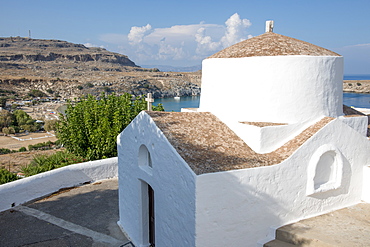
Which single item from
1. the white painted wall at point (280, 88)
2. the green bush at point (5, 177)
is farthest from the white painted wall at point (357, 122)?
the green bush at point (5, 177)

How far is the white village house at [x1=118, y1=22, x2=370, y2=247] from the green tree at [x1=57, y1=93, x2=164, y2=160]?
4.68 meters

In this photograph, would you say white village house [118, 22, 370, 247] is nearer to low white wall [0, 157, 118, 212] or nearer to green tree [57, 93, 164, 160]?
low white wall [0, 157, 118, 212]

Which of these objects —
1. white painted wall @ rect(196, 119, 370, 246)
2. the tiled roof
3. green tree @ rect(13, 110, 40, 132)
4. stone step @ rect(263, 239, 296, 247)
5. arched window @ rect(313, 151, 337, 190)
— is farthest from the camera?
green tree @ rect(13, 110, 40, 132)

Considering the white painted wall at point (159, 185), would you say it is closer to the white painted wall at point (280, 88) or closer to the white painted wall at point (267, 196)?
the white painted wall at point (267, 196)

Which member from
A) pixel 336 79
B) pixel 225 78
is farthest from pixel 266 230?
pixel 336 79

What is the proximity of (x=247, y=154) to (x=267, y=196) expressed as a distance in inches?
34.5

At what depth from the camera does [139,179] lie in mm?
6852

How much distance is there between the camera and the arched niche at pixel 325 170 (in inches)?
238

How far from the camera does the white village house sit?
5.18 metres

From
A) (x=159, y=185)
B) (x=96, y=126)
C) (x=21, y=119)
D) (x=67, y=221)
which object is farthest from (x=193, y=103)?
(x=159, y=185)

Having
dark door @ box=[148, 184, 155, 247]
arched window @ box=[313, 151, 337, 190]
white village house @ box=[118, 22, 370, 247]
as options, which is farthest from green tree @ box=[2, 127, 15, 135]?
arched window @ box=[313, 151, 337, 190]

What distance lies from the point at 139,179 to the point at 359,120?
5.53m

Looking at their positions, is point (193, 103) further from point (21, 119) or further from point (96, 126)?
point (96, 126)

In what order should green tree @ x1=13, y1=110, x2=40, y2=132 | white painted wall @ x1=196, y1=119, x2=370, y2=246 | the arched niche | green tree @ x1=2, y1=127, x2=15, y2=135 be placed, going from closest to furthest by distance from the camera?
1. white painted wall @ x1=196, y1=119, x2=370, y2=246
2. the arched niche
3. green tree @ x1=2, y1=127, x2=15, y2=135
4. green tree @ x1=13, y1=110, x2=40, y2=132
